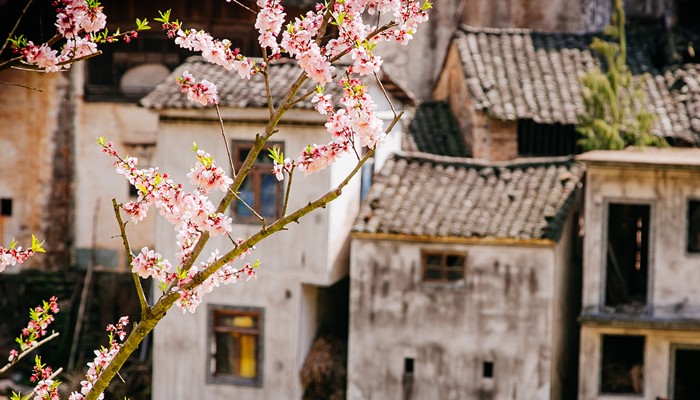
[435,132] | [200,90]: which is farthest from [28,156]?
[200,90]

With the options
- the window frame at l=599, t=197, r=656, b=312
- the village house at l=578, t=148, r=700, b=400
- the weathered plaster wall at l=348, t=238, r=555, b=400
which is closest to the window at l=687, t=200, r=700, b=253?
the village house at l=578, t=148, r=700, b=400

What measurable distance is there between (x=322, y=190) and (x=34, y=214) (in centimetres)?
819

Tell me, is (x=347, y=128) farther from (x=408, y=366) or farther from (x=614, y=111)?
(x=614, y=111)

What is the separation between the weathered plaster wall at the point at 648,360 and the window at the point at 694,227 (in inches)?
57.7

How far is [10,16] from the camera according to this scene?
19844mm

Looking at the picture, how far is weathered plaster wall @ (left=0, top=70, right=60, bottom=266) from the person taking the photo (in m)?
21.9

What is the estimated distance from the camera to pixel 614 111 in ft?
65.6

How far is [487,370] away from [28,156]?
10872 millimetres

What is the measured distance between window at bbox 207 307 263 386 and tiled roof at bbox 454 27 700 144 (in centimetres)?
655

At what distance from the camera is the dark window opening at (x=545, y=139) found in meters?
21.2

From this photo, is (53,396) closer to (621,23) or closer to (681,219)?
(681,219)

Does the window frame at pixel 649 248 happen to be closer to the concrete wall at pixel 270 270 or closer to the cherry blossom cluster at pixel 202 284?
the concrete wall at pixel 270 270

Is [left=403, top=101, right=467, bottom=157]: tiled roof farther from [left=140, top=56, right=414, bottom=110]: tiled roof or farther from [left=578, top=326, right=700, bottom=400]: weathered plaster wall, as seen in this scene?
[left=578, top=326, right=700, bottom=400]: weathered plaster wall

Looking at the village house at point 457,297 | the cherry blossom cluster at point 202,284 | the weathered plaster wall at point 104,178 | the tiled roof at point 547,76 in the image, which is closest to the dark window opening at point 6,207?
the weathered plaster wall at point 104,178
